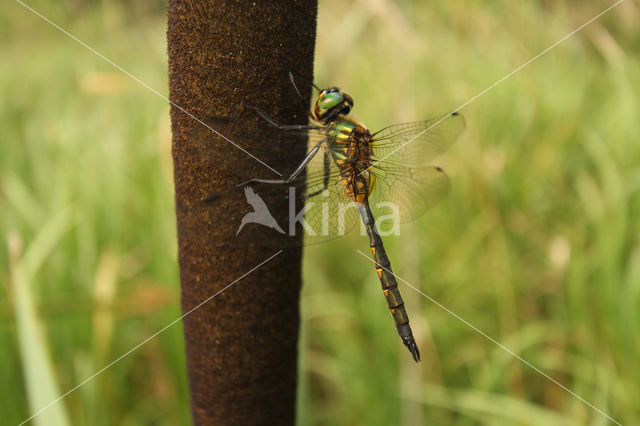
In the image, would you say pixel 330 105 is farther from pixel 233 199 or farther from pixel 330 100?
pixel 233 199

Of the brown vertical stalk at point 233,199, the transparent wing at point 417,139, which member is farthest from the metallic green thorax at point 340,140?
the brown vertical stalk at point 233,199

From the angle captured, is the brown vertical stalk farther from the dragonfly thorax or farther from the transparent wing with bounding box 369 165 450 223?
the transparent wing with bounding box 369 165 450 223

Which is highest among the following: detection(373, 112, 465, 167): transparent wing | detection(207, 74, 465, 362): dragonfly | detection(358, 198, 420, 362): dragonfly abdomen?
detection(373, 112, 465, 167): transparent wing

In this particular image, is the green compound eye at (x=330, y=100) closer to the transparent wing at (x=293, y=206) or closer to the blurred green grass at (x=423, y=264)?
the transparent wing at (x=293, y=206)

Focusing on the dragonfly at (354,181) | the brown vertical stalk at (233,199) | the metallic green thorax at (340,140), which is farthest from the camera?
the metallic green thorax at (340,140)

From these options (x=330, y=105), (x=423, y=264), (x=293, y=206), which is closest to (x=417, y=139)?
(x=330, y=105)

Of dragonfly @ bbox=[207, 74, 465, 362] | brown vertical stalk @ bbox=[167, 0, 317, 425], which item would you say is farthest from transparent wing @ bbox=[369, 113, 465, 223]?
brown vertical stalk @ bbox=[167, 0, 317, 425]

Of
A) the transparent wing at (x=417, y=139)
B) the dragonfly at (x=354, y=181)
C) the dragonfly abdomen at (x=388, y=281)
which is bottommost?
the dragonfly abdomen at (x=388, y=281)

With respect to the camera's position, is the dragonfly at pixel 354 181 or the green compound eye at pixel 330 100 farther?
the green compound eye at pixel 330 100
